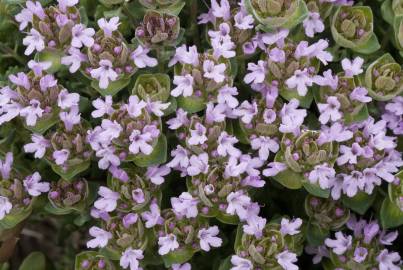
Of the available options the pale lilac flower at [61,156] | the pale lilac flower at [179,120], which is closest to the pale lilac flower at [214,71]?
the pale lilac flower at [179,120]

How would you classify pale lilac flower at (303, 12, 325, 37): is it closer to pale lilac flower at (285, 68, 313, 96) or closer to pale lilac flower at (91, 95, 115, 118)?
pale lilac flower at (285, 68, 313, 96)

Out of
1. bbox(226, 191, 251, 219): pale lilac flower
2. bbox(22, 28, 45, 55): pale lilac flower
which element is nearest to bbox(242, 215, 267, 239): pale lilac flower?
bbox(226, 191, 251, 219): pale lilac flower

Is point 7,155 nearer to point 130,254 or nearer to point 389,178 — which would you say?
point 130,254

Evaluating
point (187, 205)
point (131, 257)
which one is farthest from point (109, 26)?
point (131, 257)

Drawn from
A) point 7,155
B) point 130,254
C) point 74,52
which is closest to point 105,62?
point 74,52

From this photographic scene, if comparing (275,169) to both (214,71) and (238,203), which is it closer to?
(238,203)
